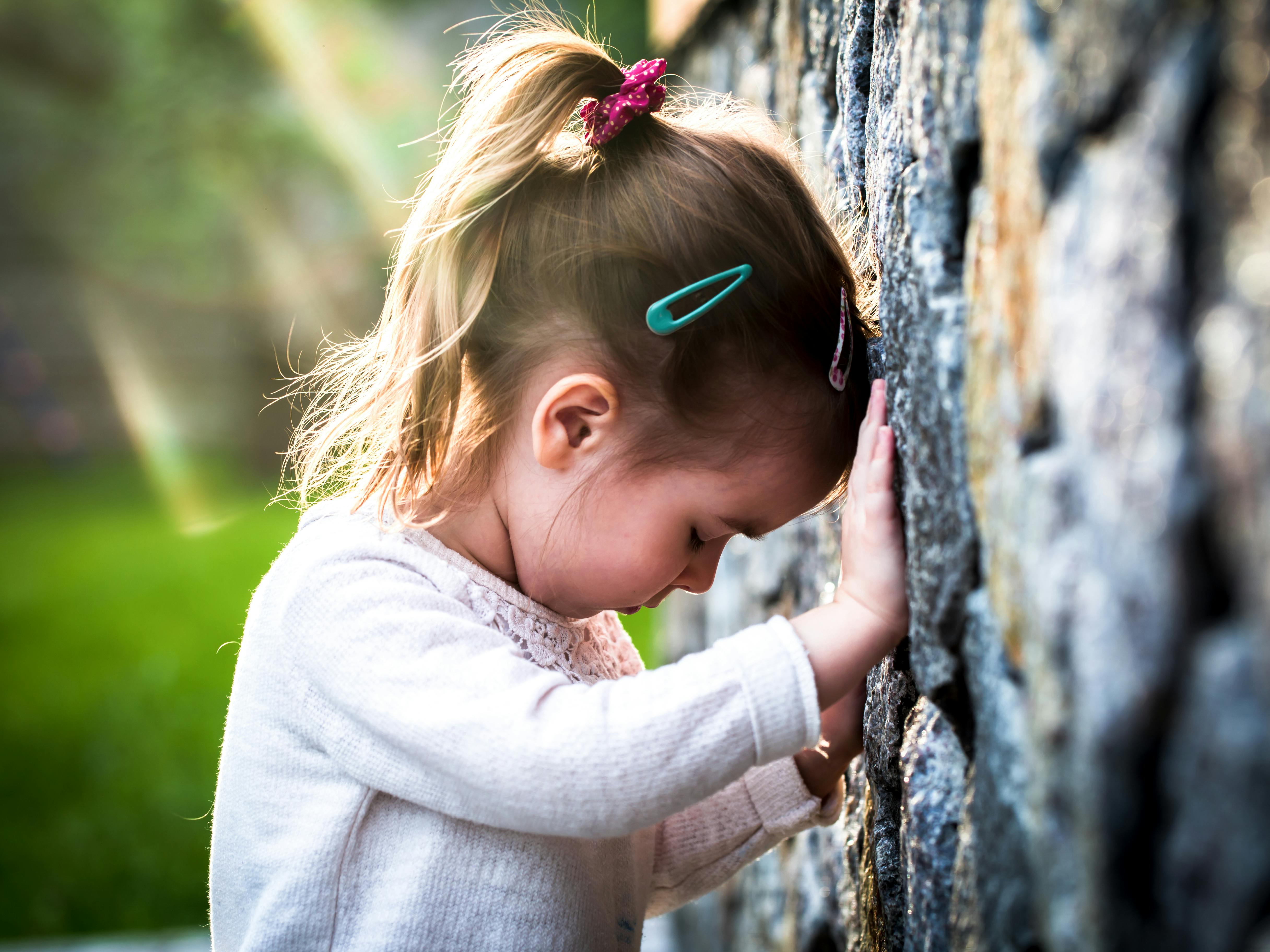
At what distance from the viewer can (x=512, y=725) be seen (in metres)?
0.97

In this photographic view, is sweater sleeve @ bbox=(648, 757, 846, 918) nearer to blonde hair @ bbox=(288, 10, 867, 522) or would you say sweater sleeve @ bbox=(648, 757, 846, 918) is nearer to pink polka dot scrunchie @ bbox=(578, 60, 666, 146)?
blonde hair @ bbox=(288, 10, 867, 522)

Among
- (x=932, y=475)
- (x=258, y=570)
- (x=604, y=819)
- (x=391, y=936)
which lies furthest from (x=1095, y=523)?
(x=258, y=570)

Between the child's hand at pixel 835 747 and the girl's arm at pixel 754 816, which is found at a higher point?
the child's hand at pixel 835 747

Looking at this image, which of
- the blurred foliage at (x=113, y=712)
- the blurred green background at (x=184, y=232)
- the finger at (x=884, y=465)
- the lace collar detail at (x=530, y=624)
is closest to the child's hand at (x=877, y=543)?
the finger at (x=884, y=465)

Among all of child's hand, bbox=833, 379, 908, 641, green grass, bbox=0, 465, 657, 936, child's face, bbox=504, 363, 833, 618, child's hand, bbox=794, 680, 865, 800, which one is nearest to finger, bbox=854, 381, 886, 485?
child's hand, bbox=833, 379, 908, 641

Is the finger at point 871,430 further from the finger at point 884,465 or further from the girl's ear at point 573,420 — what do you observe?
the girl's ear at point 573,420

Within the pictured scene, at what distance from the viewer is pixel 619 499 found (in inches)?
46.7

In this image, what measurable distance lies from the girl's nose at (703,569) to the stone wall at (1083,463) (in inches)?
12.3

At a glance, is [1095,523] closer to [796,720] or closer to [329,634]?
[796,720]

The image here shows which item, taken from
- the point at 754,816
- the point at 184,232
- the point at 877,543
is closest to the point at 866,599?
the point at 877,543

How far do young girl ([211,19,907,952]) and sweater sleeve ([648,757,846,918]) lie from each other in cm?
9

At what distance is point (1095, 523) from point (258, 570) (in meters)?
5.86

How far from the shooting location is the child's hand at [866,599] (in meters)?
1.00

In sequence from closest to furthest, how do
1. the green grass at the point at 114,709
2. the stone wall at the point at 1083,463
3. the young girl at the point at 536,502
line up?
the stone wall at the point at 1083,463
the young girl at the point at 536,502
the green grass at the point at 114,709
